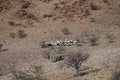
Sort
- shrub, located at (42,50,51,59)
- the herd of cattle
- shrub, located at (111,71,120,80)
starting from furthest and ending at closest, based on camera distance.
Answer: the herd of cattle
shrub, located at (42,50,51,59)
shrub, located at (111,71,120,80)

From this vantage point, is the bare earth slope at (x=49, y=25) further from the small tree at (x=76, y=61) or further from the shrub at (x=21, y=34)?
the small tree at (x=76, y=61)

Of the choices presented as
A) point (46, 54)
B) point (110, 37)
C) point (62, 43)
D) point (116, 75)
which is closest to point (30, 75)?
point (116, 75)

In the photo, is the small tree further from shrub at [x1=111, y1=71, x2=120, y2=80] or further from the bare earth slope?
the bare earth slope

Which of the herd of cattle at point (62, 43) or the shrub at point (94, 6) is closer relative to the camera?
Result: the herd of cattle at point (62, 43)

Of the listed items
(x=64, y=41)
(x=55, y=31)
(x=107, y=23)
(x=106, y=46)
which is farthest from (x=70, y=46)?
(x=107, y=23)

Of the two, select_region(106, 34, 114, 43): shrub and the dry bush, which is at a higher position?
select_region(106, 34, 114, 43): shrub

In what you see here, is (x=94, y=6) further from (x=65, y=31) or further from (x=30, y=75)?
(x=30, y=75)

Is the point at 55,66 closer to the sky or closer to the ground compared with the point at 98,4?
closer to the sky

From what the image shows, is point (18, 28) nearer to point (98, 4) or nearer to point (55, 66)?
point (98, 4)

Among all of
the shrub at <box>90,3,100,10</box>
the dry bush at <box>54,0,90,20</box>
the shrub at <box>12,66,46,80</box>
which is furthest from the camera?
the shrub at <box>90,3,100,10</box>

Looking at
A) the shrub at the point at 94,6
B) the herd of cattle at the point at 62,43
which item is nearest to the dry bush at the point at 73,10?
the shrub at the point at 94,6

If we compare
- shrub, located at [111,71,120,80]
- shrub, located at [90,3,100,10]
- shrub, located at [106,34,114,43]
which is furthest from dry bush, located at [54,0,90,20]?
shrub, located at [111,71,120,80]
